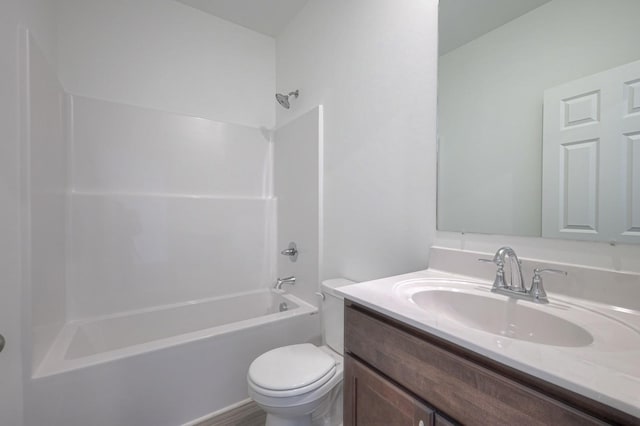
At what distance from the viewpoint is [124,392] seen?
1255 mm

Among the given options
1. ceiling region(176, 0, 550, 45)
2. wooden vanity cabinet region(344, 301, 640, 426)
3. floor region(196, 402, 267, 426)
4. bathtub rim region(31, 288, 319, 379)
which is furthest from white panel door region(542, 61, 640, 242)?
floor region(196, 402, 267, 426)

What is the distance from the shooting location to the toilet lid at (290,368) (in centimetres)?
114

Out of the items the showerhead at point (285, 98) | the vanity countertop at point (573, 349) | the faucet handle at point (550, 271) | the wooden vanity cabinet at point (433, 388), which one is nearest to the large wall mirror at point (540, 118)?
the faucet handle at point (550, 271)

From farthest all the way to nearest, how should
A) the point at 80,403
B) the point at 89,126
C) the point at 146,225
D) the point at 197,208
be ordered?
the point at 197,208 < the point at 146,225 < the point at 89,126 < the point at 80,403

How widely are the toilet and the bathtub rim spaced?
305mm

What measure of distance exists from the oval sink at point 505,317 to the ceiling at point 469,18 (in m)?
1.03

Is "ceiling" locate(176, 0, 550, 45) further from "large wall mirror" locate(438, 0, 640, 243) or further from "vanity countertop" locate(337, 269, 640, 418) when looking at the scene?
"vanity countertop" locate(337, 269, 640, 418)

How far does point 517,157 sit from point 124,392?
195cm

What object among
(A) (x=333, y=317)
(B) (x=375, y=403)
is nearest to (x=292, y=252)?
(A) (x=333, y=317)

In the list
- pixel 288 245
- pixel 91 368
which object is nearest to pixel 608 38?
pixel 288 245

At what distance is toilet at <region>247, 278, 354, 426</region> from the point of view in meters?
1.12

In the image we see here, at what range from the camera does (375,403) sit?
2.66ft

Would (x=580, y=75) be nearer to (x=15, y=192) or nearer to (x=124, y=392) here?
(x=15, y=192)

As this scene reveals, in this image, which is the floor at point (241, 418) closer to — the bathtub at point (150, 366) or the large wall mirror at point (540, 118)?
the bathtub at point (150, 366)
